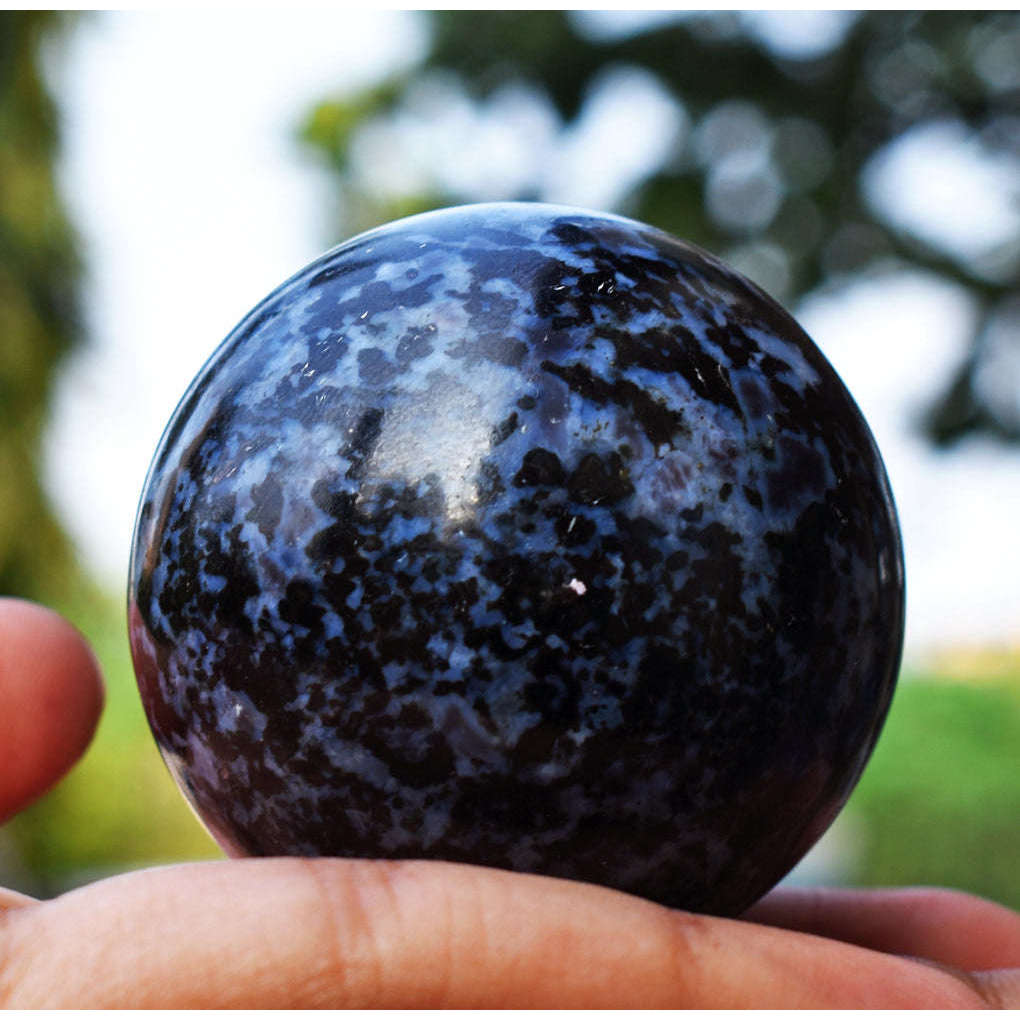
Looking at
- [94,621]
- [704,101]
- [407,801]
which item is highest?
Answer: [704,101]

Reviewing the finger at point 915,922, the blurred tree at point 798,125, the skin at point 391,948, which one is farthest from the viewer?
the blurred tree at point 798,125

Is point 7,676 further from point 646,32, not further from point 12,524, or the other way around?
point 12,524

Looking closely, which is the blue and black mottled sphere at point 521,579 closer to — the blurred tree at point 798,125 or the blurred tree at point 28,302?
the blurred tree at point 798,125

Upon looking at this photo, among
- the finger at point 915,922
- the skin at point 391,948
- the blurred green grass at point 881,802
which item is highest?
the skin at point 391,948

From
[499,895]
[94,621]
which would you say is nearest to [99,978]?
[499,895]

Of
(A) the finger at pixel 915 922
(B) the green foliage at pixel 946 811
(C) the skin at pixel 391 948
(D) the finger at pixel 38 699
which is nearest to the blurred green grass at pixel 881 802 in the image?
(B) the green foliage at pixel 946 811

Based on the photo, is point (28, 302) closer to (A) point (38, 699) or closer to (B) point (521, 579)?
(A) point (38, 699)

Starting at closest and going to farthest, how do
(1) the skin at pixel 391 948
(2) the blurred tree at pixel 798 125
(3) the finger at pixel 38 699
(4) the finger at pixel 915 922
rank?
1. (1) the skin at pixel 391 948
2. (3) the finger at pixel 38 699
3. (4) the finger at pixel 915 922
4. (2) the blurred tree at pixel 798 125

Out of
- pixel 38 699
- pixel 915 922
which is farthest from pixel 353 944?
pixel 915 922
